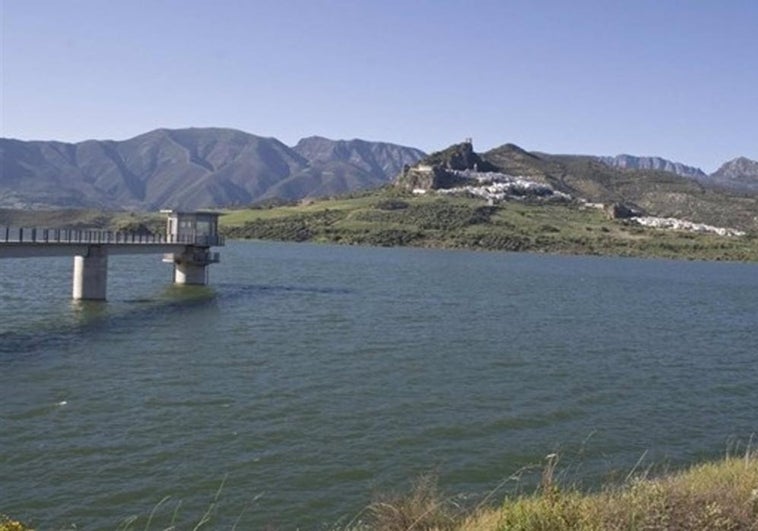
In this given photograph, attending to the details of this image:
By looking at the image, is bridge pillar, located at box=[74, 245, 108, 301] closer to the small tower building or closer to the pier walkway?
the pier walkway

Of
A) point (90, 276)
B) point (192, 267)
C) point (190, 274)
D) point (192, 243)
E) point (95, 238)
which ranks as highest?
point (95, 238)

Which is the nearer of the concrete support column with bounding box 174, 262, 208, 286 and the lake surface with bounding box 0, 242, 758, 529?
the lake surface with bounding box 0, 242, 758, 529

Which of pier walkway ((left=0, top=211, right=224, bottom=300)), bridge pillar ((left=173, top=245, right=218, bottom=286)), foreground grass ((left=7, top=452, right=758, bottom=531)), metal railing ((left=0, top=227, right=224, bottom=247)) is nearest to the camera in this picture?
foreground grass ((left=7, top=452, right=758, bottom=531))

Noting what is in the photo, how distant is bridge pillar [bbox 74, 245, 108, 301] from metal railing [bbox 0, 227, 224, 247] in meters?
1.16

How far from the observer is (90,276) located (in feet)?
196

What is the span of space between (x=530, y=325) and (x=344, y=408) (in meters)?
28.7

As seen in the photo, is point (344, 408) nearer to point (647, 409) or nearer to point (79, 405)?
point (79, 405)

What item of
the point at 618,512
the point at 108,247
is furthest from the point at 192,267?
the point at 618,512

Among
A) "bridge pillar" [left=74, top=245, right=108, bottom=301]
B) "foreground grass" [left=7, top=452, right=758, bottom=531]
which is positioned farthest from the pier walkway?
"foreground grass" [left=7, top=452, right=758, bottom=531]

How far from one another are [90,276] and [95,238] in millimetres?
4896

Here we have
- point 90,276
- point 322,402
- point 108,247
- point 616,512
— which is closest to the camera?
point 616,512

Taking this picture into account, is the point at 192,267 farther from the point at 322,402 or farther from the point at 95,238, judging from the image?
the point at 322,402

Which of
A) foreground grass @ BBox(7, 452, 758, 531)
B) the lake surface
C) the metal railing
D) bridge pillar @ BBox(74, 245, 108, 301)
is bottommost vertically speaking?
the lake surface

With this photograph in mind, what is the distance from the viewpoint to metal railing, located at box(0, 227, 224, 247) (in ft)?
177
